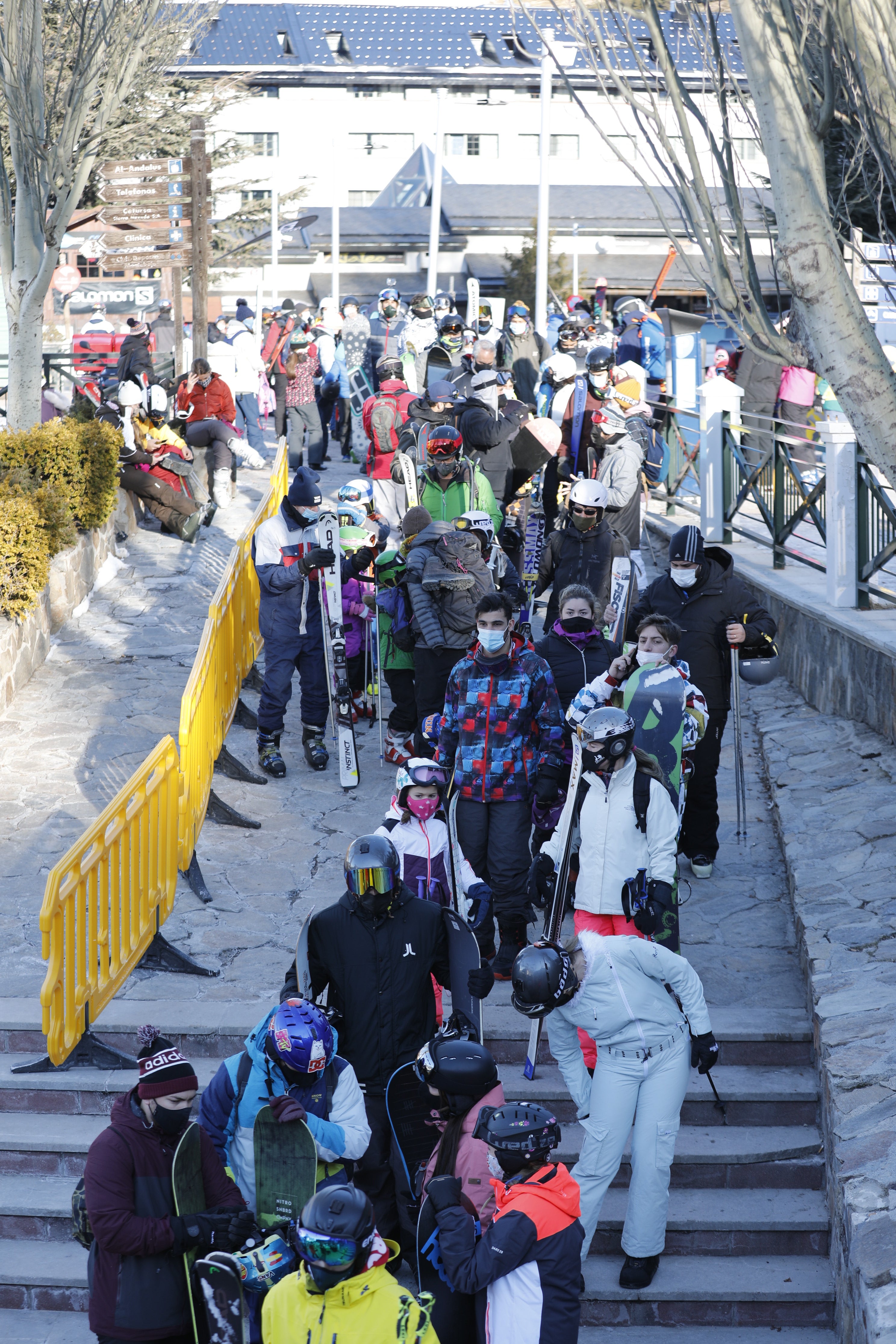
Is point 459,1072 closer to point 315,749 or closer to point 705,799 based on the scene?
point 705,799

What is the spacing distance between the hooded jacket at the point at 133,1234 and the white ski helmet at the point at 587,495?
16.9 ft

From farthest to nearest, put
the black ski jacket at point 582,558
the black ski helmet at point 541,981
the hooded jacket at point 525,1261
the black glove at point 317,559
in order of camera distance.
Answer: the black glove at point 317,559, the black ski jacket at point 582,558, the black ski helmet at point 541,981, the hooded jacket at point 525,1261

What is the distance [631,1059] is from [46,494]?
9095mm

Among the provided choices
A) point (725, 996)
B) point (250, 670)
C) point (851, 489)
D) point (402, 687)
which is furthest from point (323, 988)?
point (250, 670)

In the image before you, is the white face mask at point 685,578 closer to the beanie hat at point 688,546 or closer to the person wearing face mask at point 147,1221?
the beanie hat at point 688,546

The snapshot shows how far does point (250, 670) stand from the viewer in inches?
489

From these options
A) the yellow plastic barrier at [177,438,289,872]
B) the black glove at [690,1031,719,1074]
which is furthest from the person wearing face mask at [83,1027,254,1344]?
the yellow plastic barrier at [177,438,289,872]

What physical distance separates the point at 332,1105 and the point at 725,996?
275 cm

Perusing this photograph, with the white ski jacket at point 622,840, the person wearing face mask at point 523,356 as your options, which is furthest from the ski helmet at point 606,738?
the person wearing face mask at point 523,356

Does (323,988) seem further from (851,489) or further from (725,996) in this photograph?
(851,489)

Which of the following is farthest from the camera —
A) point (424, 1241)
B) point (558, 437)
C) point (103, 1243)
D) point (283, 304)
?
point (283, 304)

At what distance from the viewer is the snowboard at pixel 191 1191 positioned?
4.48m

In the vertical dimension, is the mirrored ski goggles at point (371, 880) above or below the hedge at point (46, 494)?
below

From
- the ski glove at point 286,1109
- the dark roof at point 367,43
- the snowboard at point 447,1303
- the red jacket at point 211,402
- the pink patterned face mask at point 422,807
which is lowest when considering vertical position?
the snowboard at point 447,1303
